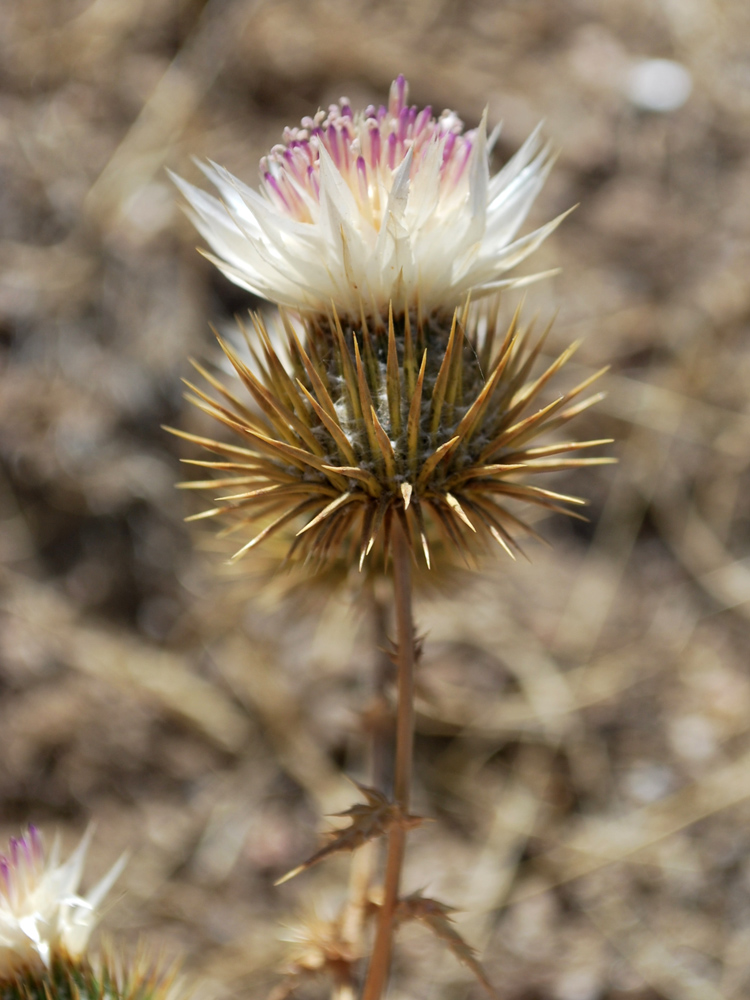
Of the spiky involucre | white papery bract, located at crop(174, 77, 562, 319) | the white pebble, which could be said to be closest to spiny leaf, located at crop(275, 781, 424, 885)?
the spiky involucre

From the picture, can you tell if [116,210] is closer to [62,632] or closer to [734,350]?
[62,632]

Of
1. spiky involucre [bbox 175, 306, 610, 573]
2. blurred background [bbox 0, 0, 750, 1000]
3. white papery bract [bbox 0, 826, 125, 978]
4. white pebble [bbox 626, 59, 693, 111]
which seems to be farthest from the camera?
white pebble [bbox 626, 59, 693, 111]

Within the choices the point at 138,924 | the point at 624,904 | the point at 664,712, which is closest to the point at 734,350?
the point at 664,712

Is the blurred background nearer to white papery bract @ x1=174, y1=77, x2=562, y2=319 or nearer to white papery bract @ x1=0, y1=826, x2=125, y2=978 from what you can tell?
white papery bract @ x1=0, y1=826, x2=125, y2=978

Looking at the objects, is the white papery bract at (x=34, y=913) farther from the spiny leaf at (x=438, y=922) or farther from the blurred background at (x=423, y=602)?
the blurred background at (x=423, y=602)

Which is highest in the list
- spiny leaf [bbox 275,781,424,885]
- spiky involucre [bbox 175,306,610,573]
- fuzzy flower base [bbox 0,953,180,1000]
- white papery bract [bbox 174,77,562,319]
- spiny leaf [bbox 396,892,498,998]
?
white papery bract [bbox 174,77,562,319]

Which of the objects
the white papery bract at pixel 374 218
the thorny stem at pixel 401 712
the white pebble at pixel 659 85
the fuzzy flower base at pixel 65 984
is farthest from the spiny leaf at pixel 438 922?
the white pebble at pixel 659 85

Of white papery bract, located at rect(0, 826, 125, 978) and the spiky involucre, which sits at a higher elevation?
the spiky involucre
